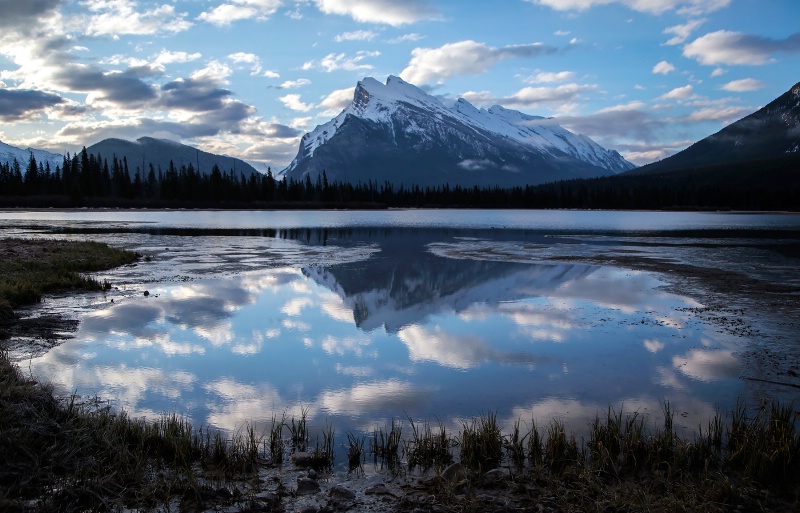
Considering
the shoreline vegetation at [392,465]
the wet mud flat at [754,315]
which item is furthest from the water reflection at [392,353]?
the shoreline vegetation at [392,465]

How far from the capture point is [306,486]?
26.0 ft

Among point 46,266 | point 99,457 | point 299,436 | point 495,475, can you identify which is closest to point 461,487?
point 495,475

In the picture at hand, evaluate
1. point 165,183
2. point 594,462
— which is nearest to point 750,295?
point 594,462

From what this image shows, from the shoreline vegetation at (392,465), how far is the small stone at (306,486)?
23 millimetres

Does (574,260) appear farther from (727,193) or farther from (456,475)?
(727,193)

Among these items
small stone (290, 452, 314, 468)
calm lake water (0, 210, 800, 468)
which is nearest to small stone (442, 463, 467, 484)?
small stone (290, 452, 314, 468)

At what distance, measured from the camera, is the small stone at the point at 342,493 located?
768cm

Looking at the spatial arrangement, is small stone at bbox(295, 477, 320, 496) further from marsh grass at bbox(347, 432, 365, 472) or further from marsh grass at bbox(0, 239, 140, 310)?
marsh grass at bbox(0, 239, 140, 310)

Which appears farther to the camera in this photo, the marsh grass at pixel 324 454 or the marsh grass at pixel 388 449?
the marsh grass at pixel 388 449

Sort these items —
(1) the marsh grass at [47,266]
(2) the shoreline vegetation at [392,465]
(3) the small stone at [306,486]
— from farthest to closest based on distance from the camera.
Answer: (1) the marsh grass at [47,266] → (3) the small stone at [306,486] → (2) the shoreline vegetation at [392,465]

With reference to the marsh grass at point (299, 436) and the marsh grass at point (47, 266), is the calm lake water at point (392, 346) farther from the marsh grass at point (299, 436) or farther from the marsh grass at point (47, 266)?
the marsh grass at point (47, 266)

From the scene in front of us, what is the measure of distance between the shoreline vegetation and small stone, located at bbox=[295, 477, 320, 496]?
2 centimetres

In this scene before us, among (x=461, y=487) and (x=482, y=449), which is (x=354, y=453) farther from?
(x=482, y=449)

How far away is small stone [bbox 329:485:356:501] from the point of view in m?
7.68
